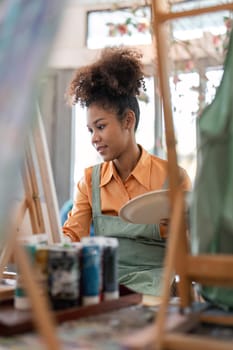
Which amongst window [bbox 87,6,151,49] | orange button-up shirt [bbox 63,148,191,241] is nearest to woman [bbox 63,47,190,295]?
orange button-up shirt [bbox 63,148,191,241]

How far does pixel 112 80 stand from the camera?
1.78 m

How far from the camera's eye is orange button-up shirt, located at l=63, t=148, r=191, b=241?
5.74ft

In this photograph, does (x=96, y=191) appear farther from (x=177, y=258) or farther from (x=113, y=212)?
(x=177, y=258)

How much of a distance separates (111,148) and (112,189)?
0.15m

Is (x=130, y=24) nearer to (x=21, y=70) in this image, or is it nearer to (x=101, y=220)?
(x=101, y=220)

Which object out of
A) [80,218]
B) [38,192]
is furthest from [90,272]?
[80,218]

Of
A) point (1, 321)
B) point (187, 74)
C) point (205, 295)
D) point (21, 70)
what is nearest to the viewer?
point (21, 70)

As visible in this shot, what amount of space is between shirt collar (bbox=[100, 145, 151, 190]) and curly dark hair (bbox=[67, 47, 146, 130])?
0.60 feet

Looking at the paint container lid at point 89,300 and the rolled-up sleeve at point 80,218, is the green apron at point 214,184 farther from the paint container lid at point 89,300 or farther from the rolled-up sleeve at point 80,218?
the rolled-up sleeve at point 80,218

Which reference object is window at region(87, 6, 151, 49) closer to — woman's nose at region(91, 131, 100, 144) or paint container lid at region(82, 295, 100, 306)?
woman's nose at region(91, 131, 100, 144)

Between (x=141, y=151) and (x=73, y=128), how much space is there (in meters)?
1.32

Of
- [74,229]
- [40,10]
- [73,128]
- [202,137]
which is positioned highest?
[73,128]

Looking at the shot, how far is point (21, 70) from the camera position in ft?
2.01

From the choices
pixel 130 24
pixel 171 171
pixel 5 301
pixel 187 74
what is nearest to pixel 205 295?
pixel 171 171
